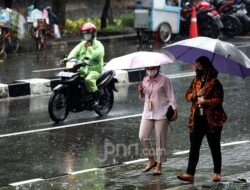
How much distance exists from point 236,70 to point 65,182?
2.36 metres

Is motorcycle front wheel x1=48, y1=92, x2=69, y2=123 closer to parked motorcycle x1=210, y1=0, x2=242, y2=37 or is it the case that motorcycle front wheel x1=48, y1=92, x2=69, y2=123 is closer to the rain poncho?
the rain poncho

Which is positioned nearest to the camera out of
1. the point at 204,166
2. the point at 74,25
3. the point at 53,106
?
the point at 204,166

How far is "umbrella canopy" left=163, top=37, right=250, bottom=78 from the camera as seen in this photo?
8422mm

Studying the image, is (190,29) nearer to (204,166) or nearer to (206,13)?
(206,13)

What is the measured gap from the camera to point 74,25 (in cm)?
2758

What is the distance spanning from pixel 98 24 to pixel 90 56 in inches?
608

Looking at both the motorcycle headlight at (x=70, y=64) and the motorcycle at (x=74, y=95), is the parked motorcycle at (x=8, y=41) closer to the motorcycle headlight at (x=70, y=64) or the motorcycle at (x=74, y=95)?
the motorcycle at (x=74, y=95)

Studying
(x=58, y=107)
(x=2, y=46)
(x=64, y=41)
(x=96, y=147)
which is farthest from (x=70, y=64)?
(x=64, y=41)

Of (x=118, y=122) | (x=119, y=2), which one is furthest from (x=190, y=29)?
(x=118, y=122)

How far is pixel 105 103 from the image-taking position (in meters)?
13.9

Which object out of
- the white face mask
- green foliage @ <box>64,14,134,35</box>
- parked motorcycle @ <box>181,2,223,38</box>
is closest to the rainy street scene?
the white face mask

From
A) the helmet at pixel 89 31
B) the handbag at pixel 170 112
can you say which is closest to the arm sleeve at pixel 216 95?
the handbag at pixel 170 112

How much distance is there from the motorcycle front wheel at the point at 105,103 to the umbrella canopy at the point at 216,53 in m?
4.80

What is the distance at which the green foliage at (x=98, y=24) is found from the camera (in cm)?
2727
